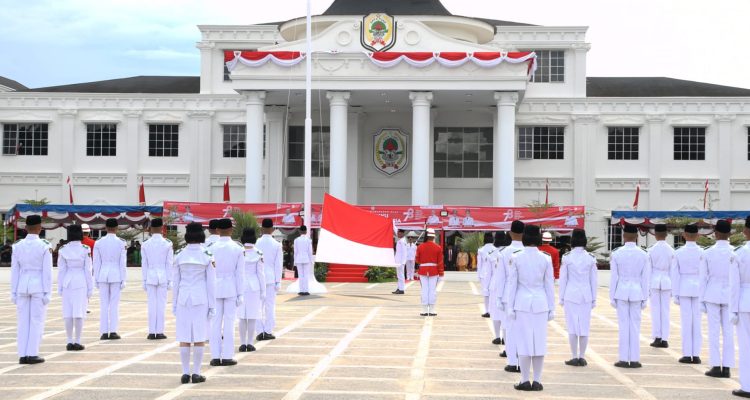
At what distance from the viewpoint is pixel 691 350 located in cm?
1280

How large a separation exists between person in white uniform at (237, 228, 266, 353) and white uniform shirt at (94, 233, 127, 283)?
2891 millimetres

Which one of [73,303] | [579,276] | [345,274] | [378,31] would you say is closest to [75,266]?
[73,303]

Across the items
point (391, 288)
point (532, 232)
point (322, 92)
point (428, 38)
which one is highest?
point (428, 38)

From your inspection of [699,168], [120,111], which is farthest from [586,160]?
[120,111]

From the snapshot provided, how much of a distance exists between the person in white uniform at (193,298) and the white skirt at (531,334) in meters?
3.66

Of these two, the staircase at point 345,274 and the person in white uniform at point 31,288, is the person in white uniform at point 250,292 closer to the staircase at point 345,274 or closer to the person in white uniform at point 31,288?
the person in white uniform at point 31,288

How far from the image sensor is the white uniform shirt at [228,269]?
11828 millimetres

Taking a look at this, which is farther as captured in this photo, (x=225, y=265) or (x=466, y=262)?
(x=466, y=262)

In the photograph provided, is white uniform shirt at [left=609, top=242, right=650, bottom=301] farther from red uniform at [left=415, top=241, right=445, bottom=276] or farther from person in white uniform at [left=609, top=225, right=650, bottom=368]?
red uniform at [left=415, top=241, right=445, bottom=276]

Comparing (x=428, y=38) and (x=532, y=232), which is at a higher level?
(x=428, y=38)

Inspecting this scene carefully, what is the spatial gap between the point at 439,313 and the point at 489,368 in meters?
8.06

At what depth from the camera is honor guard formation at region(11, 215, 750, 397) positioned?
10.5 metres

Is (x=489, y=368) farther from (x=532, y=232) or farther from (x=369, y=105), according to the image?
(x=369, y=105)

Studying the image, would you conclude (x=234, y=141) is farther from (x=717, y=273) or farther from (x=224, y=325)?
(x=717, y=273)
